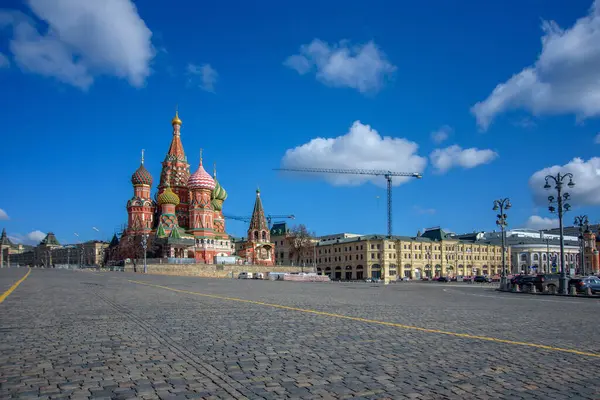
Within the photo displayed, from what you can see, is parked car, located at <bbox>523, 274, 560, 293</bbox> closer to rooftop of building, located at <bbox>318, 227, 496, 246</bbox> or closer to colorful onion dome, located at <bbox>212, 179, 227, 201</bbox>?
rooftop of building, located at <bbox>318, 227, 496, 246</bbox>

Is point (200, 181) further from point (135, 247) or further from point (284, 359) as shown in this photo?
point (284, 359)

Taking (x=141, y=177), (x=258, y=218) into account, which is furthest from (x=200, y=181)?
(x=258, y=218)

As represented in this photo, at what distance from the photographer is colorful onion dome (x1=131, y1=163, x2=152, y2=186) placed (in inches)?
3952

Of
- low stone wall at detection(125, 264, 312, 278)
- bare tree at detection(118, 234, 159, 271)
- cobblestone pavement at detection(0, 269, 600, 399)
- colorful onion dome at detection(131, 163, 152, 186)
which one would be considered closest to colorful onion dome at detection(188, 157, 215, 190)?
colorful onion dome at detection(131, 163, 152, 186)

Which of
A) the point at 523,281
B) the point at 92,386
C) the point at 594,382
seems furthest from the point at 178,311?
the point at 523,281

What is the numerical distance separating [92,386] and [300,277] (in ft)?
201

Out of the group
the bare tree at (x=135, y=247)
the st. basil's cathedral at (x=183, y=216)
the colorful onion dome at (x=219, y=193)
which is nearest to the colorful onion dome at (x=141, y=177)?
the st. basil's cathedral at (x=183, y=216)

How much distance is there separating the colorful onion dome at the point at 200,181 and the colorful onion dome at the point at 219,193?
393 inches

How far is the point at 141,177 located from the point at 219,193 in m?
20.1

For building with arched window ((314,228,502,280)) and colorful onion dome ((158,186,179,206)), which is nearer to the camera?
colorful onion dome ((158,186,179,206))

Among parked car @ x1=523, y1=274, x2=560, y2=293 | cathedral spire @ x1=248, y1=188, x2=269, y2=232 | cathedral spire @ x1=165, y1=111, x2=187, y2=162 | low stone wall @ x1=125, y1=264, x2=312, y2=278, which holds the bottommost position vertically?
low stone wall @ x1=125, y1=264, x2=312, y2=278

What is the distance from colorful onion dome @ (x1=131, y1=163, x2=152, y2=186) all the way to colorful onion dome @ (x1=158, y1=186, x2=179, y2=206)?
14.2 ft

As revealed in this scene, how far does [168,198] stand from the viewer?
98312mm

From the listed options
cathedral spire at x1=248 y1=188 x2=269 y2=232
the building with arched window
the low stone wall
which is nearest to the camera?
the low stone wall
